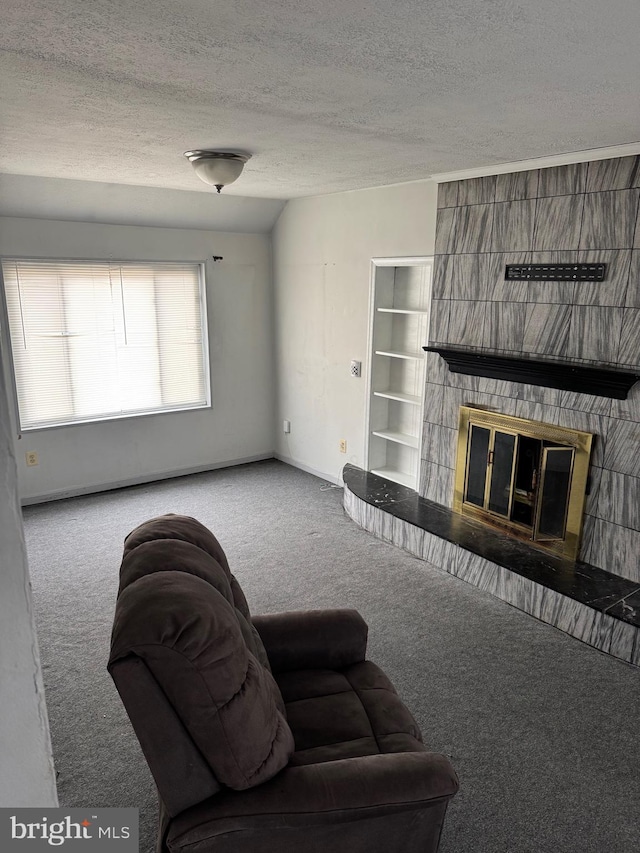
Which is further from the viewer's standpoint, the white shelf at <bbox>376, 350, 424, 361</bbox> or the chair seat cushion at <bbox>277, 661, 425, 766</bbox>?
the white shelf at <bbox>376, 350, 424, 361</bbox>

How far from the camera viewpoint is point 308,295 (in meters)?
5.41

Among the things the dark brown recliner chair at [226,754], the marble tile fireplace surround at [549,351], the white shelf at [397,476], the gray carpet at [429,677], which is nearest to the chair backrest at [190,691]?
the dark brown recliner chair at [226,754]

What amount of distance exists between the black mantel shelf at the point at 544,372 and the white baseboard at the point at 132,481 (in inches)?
101

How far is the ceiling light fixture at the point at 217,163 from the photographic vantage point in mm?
3201

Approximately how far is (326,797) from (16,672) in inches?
51.2

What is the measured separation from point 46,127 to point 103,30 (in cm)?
132

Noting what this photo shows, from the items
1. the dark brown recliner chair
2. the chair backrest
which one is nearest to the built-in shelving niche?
the dark brown recliner chair

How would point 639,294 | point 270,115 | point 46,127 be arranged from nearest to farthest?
point 270,115
point 46,127
point 639,294

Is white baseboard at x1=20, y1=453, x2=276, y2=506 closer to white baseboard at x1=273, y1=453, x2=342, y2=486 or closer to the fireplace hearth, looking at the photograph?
white baseboard at x1=273, y1=453, x2=342, y2=486

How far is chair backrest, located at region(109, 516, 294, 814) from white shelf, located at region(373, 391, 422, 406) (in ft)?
10.5

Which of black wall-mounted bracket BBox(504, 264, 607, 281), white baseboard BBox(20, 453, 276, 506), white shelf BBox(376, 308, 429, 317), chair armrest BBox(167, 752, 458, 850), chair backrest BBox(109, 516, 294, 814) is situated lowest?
white baseboard BBox(20, 453, 276, 506)

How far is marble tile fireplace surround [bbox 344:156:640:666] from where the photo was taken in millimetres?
3135

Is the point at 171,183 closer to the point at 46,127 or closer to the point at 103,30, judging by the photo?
the point at 46,127

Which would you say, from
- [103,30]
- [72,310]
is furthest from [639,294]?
[72,310]
